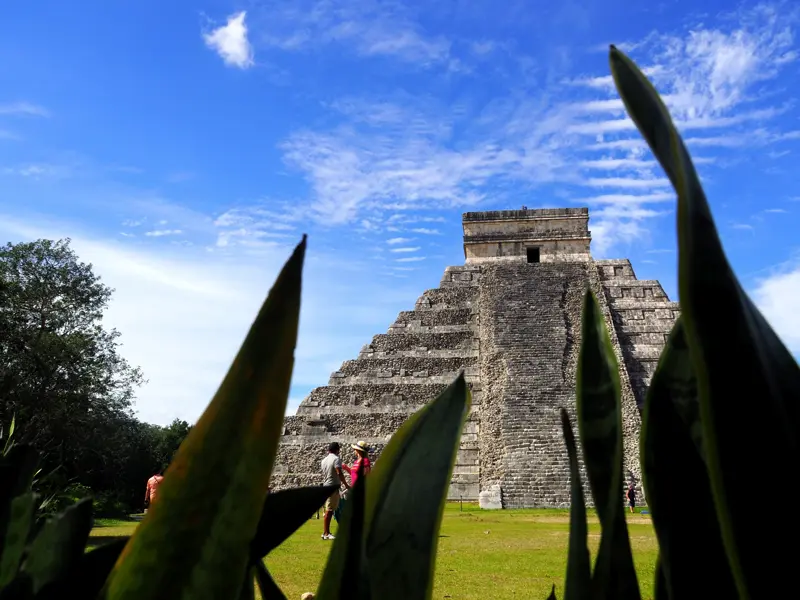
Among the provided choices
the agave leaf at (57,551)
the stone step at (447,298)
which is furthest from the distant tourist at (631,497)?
the agave leaf at (57,551)

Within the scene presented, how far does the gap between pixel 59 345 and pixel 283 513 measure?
26.3 m

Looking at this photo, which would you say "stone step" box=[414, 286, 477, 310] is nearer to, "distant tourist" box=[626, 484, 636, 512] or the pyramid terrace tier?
the pyramid terrace tier

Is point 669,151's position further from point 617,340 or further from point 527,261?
point 527,261

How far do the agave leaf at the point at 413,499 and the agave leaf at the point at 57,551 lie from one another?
0.26m

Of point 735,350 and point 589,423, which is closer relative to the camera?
point 735,350

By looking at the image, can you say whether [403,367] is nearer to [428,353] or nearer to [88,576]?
[428,353]

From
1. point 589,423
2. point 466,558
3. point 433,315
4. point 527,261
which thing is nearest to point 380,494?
point 589,423

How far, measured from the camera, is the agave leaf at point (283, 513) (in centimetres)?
64

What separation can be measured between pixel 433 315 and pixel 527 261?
4.37 m

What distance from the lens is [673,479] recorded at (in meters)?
0.56

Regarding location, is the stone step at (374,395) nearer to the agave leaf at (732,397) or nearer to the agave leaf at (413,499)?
the agave leaf at (413,499)

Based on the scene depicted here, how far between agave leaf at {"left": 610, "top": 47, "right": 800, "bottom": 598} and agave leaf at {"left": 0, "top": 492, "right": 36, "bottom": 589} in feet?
1.97

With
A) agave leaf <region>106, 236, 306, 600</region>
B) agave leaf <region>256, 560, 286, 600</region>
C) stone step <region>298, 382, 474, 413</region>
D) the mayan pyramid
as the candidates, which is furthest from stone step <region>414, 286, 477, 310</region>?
agave leaf <region>106, 236, 306, 600</region>

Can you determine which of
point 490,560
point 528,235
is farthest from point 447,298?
point 490,560
